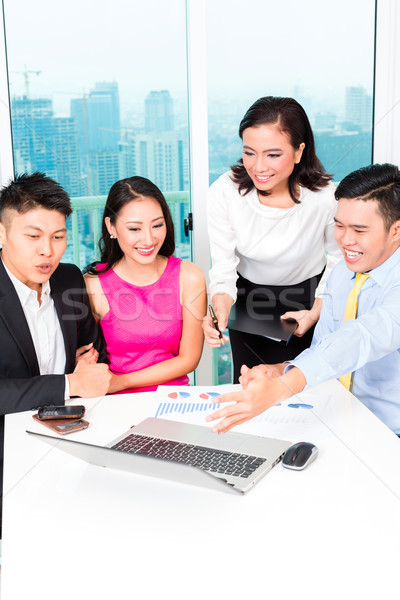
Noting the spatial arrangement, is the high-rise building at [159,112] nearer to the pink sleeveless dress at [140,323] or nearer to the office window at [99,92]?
the office window at [99,92]

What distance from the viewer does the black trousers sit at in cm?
223

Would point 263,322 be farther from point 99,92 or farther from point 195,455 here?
point 99,92

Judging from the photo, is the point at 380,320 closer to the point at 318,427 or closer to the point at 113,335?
the point at 318,427

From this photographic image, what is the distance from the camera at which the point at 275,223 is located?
6.97 feet

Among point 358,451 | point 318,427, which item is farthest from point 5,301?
point 358,451

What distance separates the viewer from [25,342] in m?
1.68

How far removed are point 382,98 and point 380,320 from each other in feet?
5.26

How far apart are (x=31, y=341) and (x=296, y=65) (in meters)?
1.79

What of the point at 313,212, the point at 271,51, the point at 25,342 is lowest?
the point at 25,342

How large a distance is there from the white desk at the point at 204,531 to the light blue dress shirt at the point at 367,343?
0.65ft

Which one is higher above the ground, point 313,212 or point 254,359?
point 313,212

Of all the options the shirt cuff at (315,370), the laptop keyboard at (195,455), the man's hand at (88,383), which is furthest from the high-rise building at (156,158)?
the laptop keyboard at (195,455)

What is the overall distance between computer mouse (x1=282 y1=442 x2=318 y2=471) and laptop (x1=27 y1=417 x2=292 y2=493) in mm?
24

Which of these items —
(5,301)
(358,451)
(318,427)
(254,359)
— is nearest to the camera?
(358,451)
